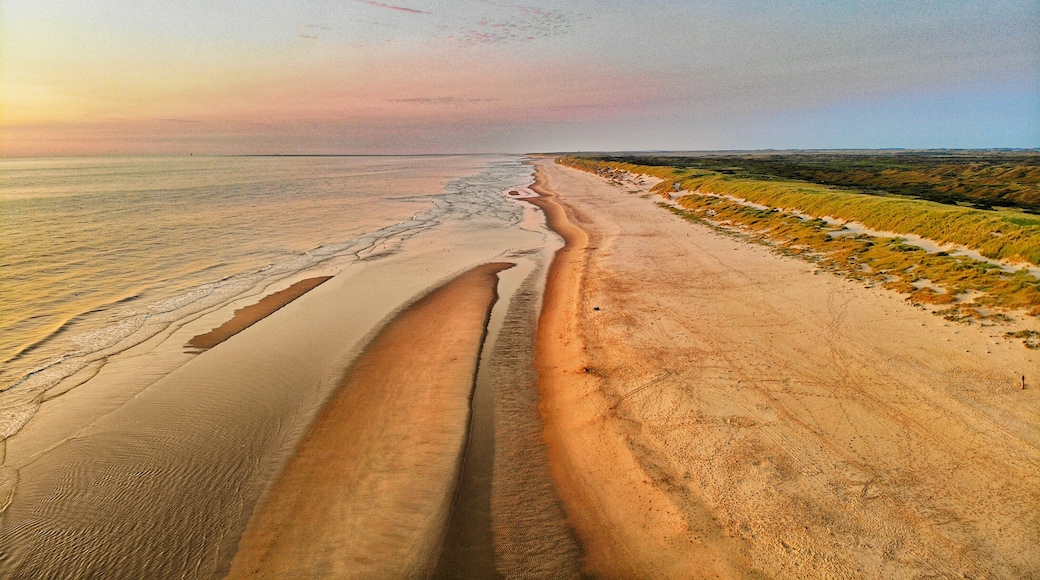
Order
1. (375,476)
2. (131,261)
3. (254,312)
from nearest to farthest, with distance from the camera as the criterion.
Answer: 1. (375,476)
2. (254,312)
3. (131,261)

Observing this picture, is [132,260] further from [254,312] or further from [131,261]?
[254,312]

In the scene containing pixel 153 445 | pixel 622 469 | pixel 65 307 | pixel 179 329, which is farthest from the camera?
pixel 65 307

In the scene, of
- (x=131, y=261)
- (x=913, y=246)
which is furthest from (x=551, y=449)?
(x=131, y=261)

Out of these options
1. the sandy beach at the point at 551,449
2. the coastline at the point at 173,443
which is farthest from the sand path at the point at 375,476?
the coastline at the point at 173,443

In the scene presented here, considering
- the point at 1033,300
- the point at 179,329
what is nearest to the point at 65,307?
the point at 179,329

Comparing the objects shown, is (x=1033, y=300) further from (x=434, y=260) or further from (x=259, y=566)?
(x=434, y=260)

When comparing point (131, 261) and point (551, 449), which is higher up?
point (551, 449)
